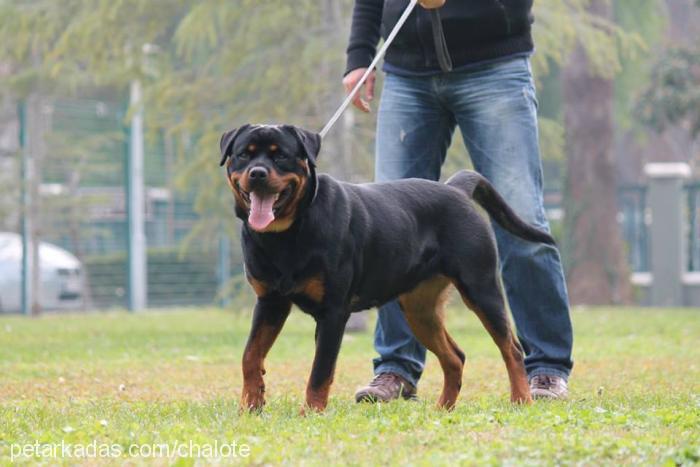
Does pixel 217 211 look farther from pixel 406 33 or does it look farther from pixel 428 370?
pixel 406 33

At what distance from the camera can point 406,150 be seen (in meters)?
6.08

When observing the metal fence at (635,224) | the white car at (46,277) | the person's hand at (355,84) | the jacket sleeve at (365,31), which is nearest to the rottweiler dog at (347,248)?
the person's hand at (355,84)

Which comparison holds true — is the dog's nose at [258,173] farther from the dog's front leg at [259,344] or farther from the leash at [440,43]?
the leash at [440,43]

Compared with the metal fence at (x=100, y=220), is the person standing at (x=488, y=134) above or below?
above

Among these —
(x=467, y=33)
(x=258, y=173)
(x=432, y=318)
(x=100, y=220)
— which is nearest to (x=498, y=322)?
(x=432, y=318)

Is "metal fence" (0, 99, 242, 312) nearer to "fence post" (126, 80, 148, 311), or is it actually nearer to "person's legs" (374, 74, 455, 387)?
"fence post" (126, 80, 148, 311)

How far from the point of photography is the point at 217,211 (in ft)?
42.9

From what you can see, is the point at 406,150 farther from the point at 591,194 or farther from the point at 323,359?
the point at 591,194

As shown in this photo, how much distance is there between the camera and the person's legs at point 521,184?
5.90m

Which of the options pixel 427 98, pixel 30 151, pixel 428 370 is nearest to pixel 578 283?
pixel 30 151

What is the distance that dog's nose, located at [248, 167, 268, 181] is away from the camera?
4766 millimetres

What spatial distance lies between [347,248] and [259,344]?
1.75ft

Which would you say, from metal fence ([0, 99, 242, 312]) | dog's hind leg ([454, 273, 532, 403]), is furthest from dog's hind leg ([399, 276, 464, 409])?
metal fence ([0, 99, 242, 312])

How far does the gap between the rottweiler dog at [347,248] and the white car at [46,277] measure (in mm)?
12004
